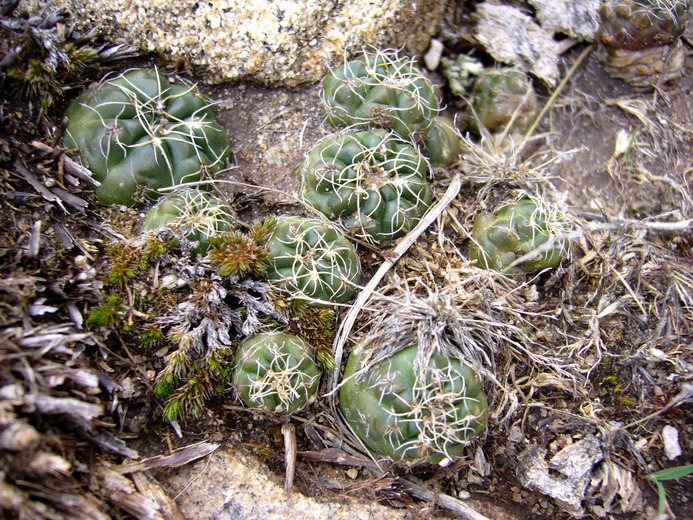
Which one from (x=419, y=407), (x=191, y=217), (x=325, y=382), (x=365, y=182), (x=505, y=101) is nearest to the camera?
(x=419, y=407)

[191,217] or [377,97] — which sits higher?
[377,97]

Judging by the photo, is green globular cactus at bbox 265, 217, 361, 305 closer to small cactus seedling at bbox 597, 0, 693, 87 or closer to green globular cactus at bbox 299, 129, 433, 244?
green globular cactus at bbox 299, 129, 433, 244

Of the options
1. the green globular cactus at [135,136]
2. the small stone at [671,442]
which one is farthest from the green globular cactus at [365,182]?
the small stone at [671,442]

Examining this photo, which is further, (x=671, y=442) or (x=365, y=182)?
(x=671, y=442)

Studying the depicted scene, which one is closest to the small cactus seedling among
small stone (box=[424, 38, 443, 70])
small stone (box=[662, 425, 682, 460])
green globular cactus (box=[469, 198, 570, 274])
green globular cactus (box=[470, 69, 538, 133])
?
green globular cactus (box=[470, 69, 538, 133])

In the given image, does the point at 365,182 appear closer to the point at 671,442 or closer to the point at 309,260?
the point at 309,260

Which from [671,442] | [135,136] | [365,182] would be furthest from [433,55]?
[671,442]
